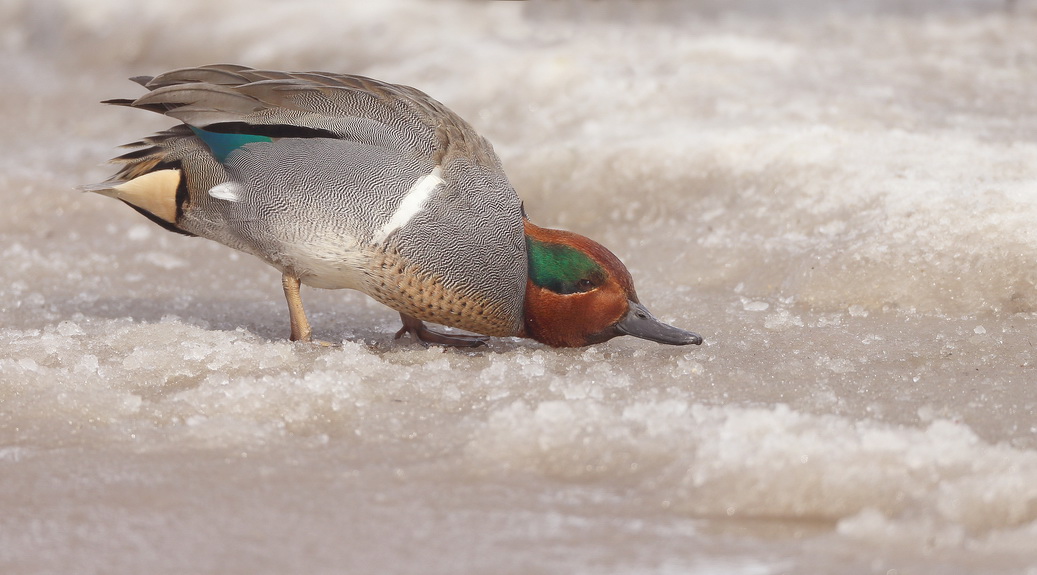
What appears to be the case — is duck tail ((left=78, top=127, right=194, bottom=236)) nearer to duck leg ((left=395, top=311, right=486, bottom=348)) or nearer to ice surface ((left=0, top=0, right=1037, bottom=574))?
ice surface ((left=0, top=0, right=1037, bottom=574))

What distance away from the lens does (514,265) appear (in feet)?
10.2

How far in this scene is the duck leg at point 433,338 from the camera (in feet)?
11.2

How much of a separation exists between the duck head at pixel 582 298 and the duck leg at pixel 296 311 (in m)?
0.69

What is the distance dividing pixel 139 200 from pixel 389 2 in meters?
4.44

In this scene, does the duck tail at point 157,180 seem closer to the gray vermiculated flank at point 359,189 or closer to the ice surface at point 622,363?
the gray vermiculated flank at point 359,189

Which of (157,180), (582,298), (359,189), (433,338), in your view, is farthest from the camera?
(433,338)

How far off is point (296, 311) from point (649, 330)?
1074 mm

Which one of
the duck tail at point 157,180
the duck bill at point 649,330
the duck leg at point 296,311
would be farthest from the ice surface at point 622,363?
the duck tail at point 157,180

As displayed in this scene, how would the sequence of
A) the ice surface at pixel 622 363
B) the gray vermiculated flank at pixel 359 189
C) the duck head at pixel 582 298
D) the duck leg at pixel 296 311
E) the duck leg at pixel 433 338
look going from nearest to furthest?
the ice surface at pixel 622 363, the gray vermiculated flank at pixel 359 189, the duck head at pixel 582 298, the duck leg at pixel 296 311, the duck leg at pixel 433 338

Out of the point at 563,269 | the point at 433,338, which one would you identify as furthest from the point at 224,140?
the point at 563,269

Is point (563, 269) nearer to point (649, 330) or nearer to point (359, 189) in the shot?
point (649, 330)

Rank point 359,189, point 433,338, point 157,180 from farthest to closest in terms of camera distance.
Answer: point 433,338, point 157,180, point 359,189

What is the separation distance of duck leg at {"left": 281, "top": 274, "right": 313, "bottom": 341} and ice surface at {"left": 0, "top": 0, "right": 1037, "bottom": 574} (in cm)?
19

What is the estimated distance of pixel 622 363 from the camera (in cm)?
307
